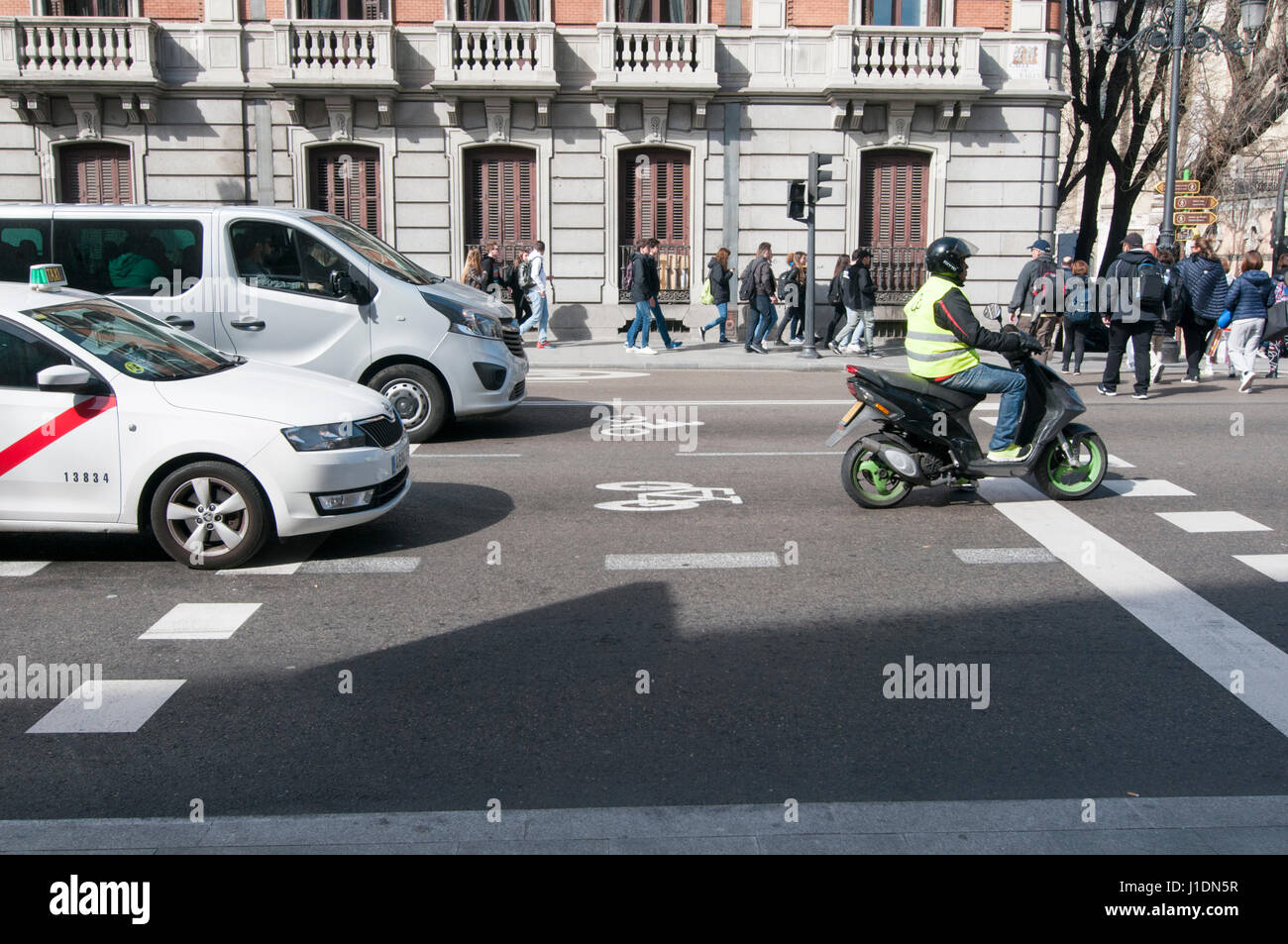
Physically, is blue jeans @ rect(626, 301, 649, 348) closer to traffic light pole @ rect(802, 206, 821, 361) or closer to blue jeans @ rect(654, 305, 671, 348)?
blue jeans @ rect(654, 305, 671, 348)

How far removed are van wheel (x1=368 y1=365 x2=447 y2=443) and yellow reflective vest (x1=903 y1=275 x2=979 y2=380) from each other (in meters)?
4.36

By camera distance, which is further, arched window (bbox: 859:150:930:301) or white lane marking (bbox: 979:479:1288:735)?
arched window (bbox: 859:150:930:301)

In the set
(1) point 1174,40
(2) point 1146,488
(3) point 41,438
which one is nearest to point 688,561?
(3) point 41,438

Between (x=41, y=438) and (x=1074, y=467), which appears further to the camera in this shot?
(x=1074, y=467)

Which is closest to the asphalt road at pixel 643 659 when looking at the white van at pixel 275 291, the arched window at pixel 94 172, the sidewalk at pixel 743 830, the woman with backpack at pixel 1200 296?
the sidewalk at pixel 743 830

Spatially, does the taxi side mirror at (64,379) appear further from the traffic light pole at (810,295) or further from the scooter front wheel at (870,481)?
the traffic light pole at (810,295)

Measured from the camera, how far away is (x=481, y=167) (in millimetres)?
23375

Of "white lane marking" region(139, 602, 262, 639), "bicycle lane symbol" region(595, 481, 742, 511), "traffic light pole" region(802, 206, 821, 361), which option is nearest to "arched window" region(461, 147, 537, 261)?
"traffic light pole" region(802, 206, 821, 361)

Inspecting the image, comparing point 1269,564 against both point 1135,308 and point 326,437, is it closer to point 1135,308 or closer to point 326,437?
point 326,437

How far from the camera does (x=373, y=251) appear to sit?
447 inches

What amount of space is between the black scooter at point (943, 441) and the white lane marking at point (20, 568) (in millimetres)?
4733

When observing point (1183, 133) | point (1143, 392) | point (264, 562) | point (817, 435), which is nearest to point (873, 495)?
point (817, 435)

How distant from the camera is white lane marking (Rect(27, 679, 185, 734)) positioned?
15.8 feet

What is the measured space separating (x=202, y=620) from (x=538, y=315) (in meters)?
15.4
